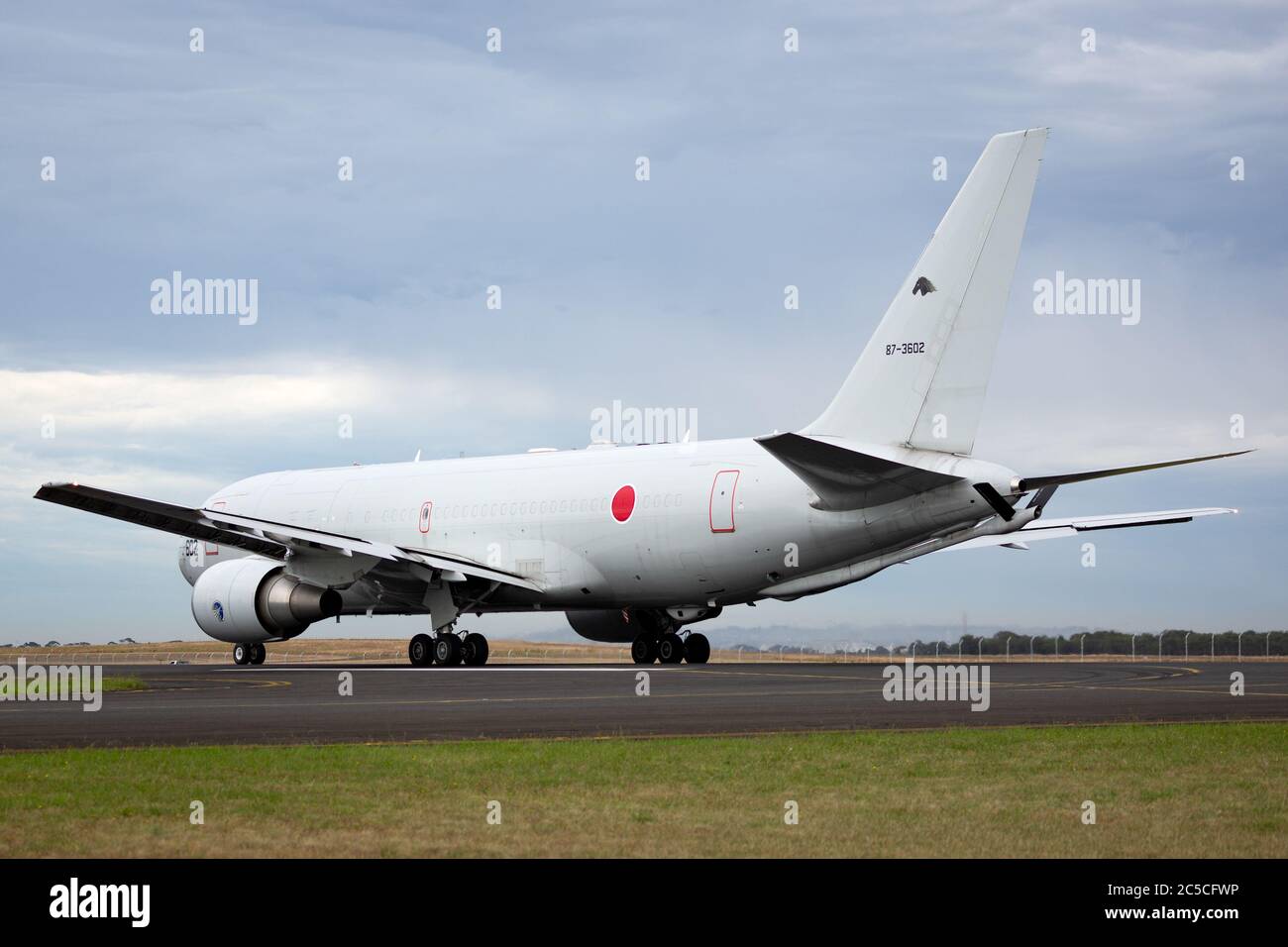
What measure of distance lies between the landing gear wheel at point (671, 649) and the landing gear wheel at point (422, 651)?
6.37 metres

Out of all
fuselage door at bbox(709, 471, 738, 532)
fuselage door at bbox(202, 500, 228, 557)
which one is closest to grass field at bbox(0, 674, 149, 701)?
fuselage door at bbox(709, 471, 738, 532)

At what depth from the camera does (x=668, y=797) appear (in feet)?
39.2

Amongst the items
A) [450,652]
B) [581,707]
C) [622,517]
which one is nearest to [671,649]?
[622,517]

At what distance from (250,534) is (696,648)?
12.3m

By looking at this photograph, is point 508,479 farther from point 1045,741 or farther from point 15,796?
point 15,796

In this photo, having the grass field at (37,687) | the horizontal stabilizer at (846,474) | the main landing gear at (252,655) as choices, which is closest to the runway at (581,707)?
the grass field at (37,687)

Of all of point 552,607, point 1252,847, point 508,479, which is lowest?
point 1252,847

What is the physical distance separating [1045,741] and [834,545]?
679 inches

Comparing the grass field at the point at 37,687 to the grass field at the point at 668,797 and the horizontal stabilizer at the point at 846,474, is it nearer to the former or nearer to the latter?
the grass field at the point at 668,797

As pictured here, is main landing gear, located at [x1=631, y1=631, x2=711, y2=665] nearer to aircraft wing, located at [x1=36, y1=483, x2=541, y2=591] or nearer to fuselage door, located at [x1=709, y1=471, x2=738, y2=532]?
aircraft wing, located at [x1=36, y1=483, x2=541, y2=591]

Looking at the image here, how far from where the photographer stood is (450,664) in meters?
40.4

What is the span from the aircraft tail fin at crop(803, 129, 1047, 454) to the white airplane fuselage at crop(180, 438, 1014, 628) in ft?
2.36

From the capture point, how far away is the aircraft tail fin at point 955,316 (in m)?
29.9
